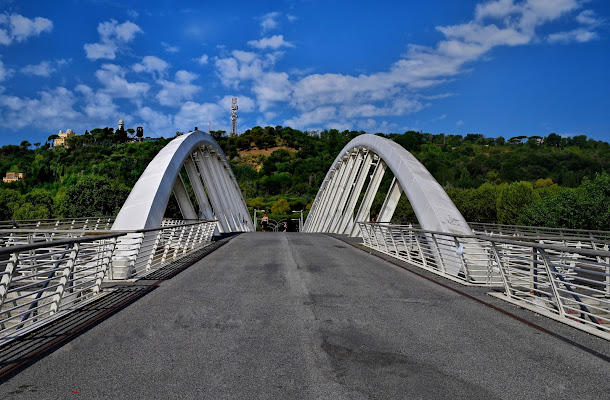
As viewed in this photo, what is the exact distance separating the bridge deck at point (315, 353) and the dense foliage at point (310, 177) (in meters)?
29.2

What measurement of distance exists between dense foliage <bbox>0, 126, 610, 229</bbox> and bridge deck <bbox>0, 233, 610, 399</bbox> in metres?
29.2

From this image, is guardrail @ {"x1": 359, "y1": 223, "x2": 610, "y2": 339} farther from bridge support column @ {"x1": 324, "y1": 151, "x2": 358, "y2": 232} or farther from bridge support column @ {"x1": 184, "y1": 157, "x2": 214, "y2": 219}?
bridge support column @ {"x1": 324, "y1": 151, "x2": 358, "y2": 232}

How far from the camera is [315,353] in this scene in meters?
5.09

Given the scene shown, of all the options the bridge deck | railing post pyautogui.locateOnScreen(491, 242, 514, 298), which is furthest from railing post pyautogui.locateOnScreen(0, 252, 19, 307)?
railing post pyautogui.locateOnScreen(491, 242, 514, 298)

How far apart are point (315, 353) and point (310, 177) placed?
3963 inches

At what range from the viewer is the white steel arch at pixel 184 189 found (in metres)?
14.5

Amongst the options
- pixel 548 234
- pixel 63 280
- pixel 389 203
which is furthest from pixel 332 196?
pixel 63 280

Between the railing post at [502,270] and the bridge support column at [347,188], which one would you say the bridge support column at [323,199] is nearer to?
the bridge support column at [347,188]

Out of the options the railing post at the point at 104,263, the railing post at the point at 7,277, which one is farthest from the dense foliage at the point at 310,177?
the railing post at the point at 7,277

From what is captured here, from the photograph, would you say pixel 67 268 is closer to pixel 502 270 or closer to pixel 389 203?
pixel 502 270

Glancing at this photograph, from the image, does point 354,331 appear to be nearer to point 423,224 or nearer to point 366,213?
point 423,224

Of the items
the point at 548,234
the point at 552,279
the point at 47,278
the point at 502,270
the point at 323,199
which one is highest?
the point at 323,199

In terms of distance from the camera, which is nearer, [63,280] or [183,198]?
[63,280]

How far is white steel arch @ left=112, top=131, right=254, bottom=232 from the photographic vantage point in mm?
14461
